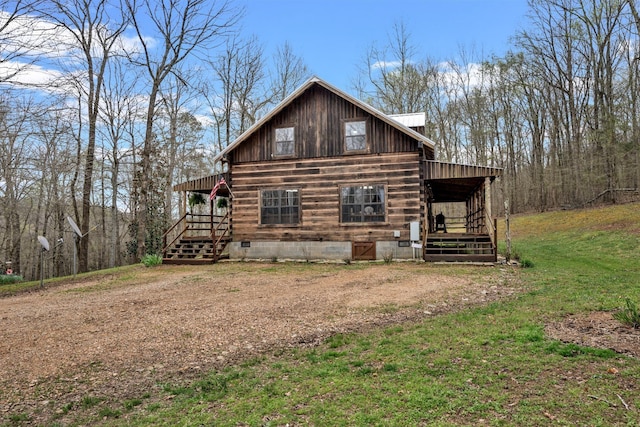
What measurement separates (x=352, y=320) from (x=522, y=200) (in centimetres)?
3668

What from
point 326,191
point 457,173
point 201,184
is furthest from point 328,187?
point 201,184

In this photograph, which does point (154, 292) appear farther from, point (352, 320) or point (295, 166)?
point (295, 166)

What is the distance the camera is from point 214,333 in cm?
648

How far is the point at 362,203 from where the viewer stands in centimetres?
1645

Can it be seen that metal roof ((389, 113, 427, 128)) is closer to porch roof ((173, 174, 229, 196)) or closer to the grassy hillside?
porch roof ((173, 174, 229, 196))

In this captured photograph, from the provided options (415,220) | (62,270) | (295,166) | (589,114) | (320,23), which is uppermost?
(320,23)

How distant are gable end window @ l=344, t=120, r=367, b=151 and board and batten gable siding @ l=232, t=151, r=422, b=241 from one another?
17.7 inches

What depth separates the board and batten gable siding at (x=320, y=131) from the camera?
53.4 ft

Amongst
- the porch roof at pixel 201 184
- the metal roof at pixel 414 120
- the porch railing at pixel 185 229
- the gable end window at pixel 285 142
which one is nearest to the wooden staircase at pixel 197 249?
the porch railing at pixel 185 229

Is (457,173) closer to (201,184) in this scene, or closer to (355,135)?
(355,135)

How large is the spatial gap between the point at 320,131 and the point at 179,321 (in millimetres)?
11461

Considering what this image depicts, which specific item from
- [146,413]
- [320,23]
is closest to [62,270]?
[320,23]

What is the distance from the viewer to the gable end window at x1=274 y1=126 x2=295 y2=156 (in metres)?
17.3

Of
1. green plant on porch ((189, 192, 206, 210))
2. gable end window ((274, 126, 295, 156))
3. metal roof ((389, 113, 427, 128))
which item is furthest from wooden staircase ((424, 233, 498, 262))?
green plant on porch ((189, 192, 206, 210))
